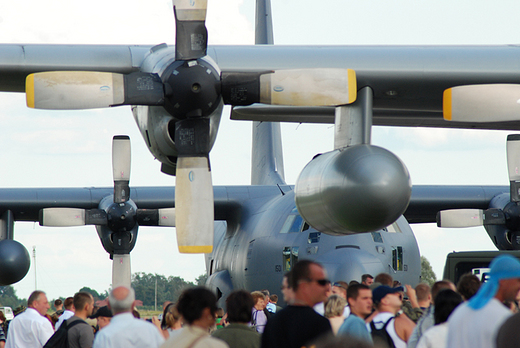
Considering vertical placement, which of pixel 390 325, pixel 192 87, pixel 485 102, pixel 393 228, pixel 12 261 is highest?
pixel 192 87

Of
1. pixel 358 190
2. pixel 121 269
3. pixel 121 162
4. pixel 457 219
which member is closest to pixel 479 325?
pixel 358 190

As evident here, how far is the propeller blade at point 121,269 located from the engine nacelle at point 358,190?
6.62m

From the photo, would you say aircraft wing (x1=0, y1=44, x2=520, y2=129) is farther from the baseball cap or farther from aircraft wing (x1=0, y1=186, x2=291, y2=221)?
aircraft wing (x1=0, y1=186, x2=291, y2=221)

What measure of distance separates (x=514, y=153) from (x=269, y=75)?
696 cm

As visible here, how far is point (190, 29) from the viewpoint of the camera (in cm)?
699

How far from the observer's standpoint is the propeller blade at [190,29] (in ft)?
22.6

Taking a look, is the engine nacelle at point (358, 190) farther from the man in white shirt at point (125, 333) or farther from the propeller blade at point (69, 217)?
the propeller blade at point (69, 217)

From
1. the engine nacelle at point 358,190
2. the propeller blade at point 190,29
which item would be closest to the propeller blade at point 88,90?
the propeller blade at point 190,29

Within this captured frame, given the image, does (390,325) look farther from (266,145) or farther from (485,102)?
(266,145)

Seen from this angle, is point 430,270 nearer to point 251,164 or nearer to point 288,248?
point 251,164

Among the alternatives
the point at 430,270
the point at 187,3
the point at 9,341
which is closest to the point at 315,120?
the point at 187,3

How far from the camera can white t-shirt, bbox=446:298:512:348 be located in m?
3.16

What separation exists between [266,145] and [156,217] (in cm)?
612

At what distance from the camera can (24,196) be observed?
1565 centimetres
